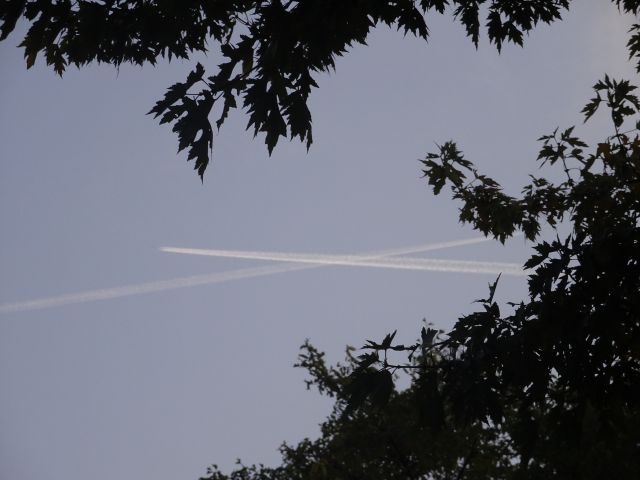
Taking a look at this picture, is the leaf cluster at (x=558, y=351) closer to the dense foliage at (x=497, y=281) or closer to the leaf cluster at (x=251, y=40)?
the dense foliage at (x=497, y=281)

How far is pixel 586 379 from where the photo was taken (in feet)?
15.0

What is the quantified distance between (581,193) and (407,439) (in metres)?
13.7

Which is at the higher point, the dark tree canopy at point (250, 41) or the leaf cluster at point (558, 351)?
the dark tree canopy at point (250, 41)

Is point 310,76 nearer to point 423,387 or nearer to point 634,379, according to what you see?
point 423,387

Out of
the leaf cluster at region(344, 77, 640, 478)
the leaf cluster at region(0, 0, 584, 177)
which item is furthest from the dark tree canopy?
the leaf cluster at region(344, 77, 640, 478)

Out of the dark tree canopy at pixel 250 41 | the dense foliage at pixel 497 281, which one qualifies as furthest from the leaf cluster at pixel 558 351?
the dark tree canopy at pixel 250 41

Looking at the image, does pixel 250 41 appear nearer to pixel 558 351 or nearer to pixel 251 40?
pixel 251 40

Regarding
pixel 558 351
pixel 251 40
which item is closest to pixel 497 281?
pixel 558 351

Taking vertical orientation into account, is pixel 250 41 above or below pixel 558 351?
above

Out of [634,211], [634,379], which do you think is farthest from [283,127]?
[634,211]

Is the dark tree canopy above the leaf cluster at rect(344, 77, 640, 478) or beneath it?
above

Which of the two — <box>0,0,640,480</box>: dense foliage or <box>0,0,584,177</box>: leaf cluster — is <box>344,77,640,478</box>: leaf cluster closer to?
<box>0,0,640,480</box>: dense foliage

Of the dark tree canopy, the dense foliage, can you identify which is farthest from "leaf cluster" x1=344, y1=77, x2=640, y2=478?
the dark tree canopy

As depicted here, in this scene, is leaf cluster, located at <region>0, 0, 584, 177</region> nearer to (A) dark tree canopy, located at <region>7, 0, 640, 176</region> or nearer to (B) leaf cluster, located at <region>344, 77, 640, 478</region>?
(A) dark tree canopy, located at <region>7, 0, 640, 176</region>
